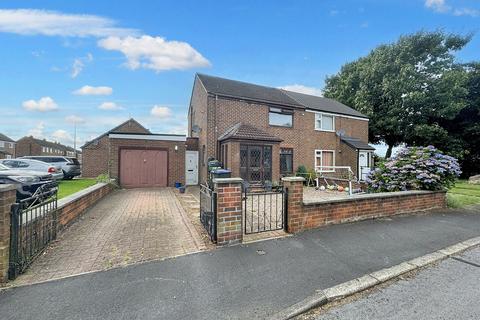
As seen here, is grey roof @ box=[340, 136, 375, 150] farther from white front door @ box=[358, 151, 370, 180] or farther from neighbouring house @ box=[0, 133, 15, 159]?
neighbouring house @ box=[0, 133, 15, 159]

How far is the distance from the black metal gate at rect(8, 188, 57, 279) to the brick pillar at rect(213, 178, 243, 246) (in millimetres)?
2833

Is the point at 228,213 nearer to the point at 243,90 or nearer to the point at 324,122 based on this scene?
the point at 243,90

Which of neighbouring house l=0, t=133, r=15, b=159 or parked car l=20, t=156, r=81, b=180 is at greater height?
neighbouring house l=0, t=133, r=15, b=159

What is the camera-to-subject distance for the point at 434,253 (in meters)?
4.33

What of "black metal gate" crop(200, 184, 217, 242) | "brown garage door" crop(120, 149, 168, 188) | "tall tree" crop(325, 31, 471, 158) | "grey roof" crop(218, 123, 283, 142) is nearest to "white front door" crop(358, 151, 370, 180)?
"tall tree" crop(325, 31, 471, 158)

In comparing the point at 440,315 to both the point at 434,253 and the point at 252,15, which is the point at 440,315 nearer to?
the point at 434,253

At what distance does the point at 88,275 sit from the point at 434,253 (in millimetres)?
5577

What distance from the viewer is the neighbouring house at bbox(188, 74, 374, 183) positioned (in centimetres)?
1268

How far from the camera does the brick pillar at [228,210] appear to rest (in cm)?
446

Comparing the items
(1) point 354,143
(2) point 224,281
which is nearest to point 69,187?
(2) point 224,281

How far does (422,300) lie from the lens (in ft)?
9.64

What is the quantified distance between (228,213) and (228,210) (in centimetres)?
6

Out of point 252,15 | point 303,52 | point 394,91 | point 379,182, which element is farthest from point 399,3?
point 394,91

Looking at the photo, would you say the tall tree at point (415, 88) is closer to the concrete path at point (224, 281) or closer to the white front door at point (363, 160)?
the white front door at point (363, 160)
